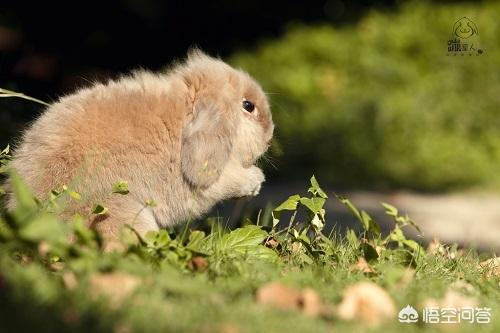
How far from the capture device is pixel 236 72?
4.15 metres

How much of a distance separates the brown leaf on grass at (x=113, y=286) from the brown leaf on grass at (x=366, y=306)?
0.67 meters

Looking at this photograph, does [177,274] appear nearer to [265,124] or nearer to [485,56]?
[265,124]

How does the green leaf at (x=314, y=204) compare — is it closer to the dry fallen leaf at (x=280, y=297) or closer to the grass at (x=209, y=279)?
the grass at (x=209, y=279)

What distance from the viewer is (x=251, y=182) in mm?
4039

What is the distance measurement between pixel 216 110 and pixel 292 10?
6.46 meters

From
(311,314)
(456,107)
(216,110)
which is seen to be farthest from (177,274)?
(456,107)

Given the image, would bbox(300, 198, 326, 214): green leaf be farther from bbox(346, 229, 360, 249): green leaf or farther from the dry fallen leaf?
the dry fallen leaf

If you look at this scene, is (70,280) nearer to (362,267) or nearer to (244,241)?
(244,241)

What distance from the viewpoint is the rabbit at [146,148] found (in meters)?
3.43

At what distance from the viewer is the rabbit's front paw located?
4.01m

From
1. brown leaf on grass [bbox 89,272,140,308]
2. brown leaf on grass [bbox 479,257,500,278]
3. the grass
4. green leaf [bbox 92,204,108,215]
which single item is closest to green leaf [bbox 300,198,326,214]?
the grass

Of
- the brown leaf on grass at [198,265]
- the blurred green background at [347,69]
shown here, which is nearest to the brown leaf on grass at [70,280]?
the brown leaf on grass at [198,265]

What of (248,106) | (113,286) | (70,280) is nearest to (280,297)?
(113,286)

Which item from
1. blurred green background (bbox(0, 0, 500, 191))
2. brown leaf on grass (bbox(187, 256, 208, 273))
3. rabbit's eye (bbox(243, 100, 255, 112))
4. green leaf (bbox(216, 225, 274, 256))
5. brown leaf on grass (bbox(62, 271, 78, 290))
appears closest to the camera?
brown leaf on grass (bbox(62, 271, 78, 290))
